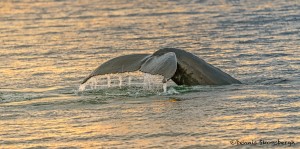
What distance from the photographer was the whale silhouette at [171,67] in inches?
506

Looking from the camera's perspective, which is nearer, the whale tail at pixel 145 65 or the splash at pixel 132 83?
the whale tail at pixel 145 65

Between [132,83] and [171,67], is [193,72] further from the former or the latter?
[132,83]

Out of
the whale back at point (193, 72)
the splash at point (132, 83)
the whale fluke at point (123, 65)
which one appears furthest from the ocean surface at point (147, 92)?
the whale fluke at point (123, 65)

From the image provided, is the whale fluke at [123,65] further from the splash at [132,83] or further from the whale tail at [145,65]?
the splash at [132,83]

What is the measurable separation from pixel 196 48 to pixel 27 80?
6610 mm

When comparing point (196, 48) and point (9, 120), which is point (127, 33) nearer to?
point (196, 48)

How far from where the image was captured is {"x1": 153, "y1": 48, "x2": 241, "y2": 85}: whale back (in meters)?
13.5

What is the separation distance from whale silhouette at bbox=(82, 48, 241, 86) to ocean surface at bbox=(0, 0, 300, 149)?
17 centimetres

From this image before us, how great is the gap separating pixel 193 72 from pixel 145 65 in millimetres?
1056

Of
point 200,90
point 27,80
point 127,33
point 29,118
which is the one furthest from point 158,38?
point 29,118

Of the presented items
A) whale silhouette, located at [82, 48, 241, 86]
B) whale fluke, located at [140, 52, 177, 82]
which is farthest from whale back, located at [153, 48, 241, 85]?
whale fluke, located at [140, 52, 177, 82]

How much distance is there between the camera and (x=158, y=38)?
25.1 meters

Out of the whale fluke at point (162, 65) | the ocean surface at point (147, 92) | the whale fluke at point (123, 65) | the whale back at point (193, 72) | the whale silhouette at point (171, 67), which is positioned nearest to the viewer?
the ocean surface at point (147, 92)

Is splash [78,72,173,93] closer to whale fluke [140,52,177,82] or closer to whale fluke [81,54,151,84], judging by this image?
whale fluke [81,54,151,84]
